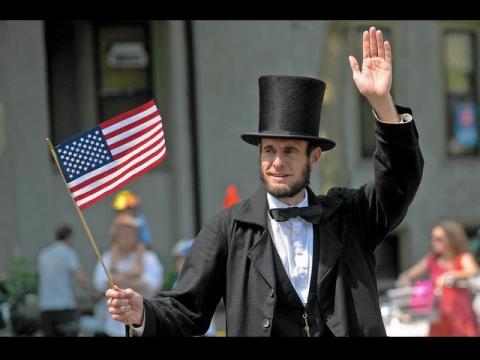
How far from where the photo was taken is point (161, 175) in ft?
51.2

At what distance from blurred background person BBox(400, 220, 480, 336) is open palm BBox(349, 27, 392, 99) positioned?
565cm

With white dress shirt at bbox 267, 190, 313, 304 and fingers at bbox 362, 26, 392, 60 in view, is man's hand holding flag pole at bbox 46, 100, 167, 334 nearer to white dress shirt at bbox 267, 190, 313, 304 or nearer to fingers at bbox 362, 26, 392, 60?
white dress shirt at bbox 267, 190, 313, 304

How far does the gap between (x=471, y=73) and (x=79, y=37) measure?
6.33 meters

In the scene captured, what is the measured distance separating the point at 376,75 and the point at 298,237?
74cm

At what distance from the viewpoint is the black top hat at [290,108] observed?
467 centimetres

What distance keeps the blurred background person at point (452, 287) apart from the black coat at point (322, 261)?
5.42 meters

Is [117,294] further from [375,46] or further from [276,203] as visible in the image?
[375,46]

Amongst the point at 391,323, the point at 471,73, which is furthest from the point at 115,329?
the point at 471,73

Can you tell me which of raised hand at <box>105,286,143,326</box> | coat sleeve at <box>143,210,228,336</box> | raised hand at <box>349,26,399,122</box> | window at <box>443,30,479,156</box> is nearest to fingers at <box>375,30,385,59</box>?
raised hand at <box>349,26,399,122</box>

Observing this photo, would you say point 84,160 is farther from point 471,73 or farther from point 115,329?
point 471,73

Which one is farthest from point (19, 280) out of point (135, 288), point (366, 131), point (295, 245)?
point (295, 245)

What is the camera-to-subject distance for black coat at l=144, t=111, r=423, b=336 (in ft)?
14.8

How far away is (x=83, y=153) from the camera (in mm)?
4848
